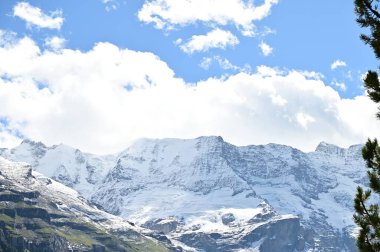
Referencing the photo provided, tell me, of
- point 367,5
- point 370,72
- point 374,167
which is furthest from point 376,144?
point 367,5

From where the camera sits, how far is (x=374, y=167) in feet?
87.9

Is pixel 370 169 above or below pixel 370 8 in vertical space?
below

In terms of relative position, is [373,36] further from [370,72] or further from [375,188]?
[375,188]

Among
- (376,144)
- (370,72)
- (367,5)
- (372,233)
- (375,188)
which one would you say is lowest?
(372,233)

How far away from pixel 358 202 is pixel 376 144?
226cm

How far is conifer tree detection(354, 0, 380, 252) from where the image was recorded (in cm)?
2531

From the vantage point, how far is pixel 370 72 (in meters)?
25.3

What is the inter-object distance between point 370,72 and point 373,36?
1.28 metres

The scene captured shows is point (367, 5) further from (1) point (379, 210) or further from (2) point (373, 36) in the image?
(1) point (379, 210)

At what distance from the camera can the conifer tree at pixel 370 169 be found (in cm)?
2531

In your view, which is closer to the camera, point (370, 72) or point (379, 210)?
point (370, 72)

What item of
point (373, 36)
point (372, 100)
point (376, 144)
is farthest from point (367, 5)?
point (376, 144)

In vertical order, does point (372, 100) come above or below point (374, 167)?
above

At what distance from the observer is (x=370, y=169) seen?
26.8 m
